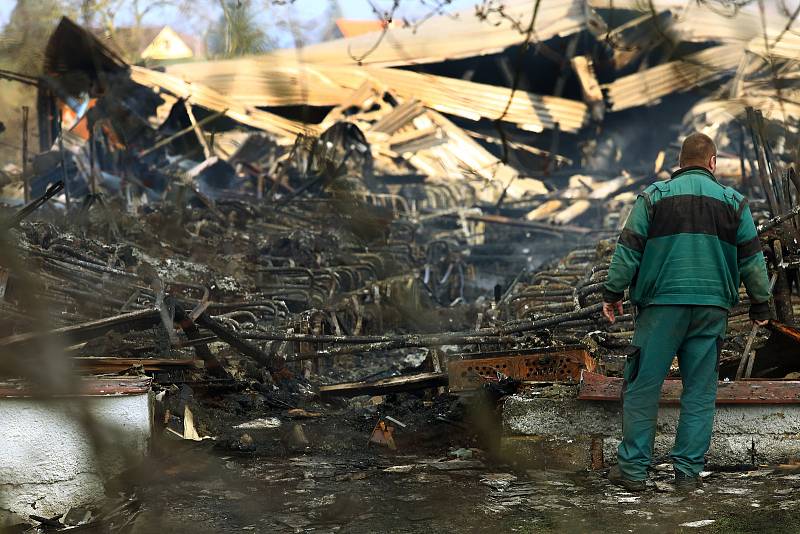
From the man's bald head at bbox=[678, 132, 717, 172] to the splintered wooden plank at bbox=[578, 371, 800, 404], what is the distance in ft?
3.86

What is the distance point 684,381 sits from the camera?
459 cm

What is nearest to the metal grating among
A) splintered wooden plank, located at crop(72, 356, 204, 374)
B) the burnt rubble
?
the burnt rubble

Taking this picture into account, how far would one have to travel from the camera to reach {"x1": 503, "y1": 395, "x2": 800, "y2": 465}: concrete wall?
4914mm

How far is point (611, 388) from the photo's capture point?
16.5 feet

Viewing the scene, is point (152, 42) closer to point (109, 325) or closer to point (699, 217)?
point (109, 325)

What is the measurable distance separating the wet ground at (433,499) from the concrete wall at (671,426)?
0.15 m

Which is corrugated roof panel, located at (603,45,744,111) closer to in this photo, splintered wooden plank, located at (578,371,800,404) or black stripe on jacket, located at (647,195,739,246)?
splintered wooden plank, located at (578,371,800,404)

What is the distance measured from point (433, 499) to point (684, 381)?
1.38 metres

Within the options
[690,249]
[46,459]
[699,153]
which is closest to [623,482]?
[690,249]

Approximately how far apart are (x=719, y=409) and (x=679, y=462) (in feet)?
2.11

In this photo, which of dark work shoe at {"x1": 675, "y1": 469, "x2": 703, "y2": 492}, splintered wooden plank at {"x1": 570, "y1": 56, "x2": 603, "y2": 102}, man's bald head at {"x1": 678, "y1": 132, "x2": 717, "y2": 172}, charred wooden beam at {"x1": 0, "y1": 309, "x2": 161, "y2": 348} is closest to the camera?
dark work shoe at {"x1": 675, "y1": 469, "x2": 703, "y2": 492}

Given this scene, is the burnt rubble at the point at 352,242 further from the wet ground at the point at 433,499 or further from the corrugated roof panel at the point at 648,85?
the wet ground at the point at 433,499

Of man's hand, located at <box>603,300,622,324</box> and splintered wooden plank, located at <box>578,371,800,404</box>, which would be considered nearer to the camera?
man's hand, located at <box>603,300,622,324</box>

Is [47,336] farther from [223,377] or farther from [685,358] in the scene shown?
[223,377]
